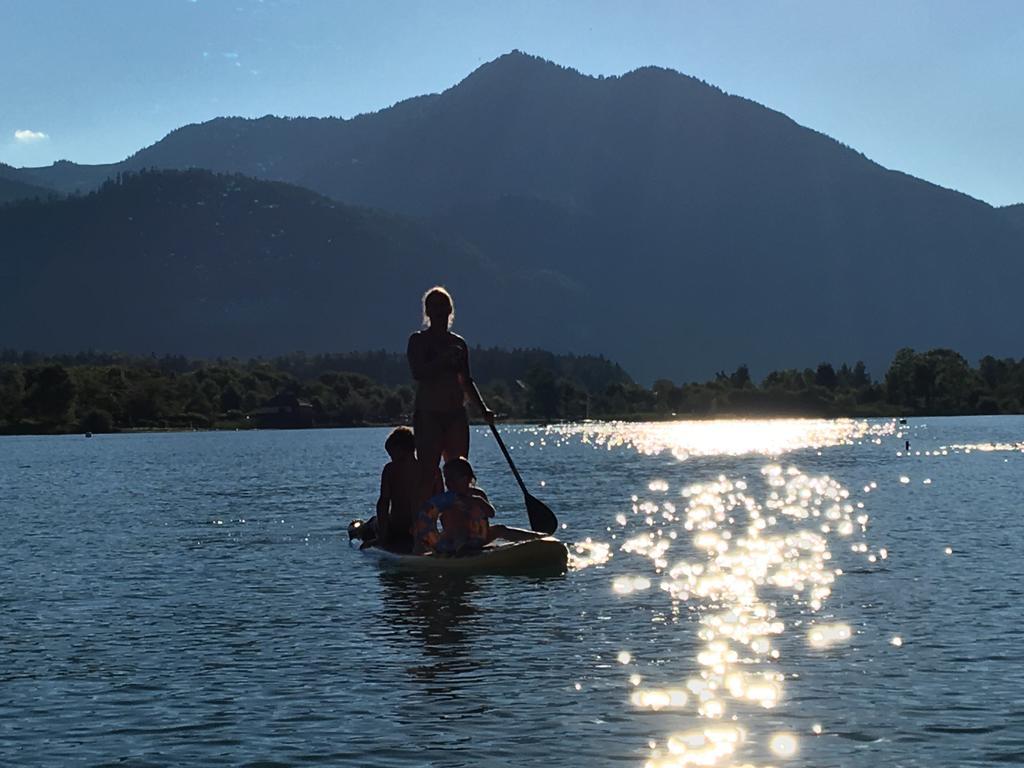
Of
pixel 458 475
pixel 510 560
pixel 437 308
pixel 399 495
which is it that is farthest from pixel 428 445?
pixel 510 560

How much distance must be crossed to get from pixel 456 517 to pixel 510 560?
140 cm

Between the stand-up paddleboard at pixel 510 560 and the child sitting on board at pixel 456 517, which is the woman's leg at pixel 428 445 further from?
the stand-up paddleboard at pixel 510 560

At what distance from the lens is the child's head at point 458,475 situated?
1032 inches

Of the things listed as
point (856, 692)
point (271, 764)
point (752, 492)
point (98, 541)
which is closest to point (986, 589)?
point (856, 692)

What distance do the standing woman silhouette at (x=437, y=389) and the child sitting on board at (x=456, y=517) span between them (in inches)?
30.8

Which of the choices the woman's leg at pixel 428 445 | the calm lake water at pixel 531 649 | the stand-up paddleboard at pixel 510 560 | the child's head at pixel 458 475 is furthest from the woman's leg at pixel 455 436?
the calm lake water at pixel 531 649

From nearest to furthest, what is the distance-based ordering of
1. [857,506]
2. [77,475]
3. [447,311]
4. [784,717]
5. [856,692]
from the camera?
[784,717] → [856,692] → [447,311] → [857,506] → [77,475]

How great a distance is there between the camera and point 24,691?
638 inches

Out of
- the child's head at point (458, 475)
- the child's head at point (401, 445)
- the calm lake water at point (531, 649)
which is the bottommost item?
the calm lake water at point (531, 649)

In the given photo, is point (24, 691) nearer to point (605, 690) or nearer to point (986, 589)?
point (605, 690)

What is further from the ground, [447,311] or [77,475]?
[447,311]

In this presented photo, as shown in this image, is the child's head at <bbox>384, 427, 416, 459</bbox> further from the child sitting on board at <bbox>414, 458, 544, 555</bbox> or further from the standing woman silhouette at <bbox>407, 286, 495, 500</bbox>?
the child sitting on board at <bbox>414, 458, 544, 555</bbox>

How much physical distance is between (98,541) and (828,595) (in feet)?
67.5

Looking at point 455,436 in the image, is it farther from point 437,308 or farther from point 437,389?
point 437,308
